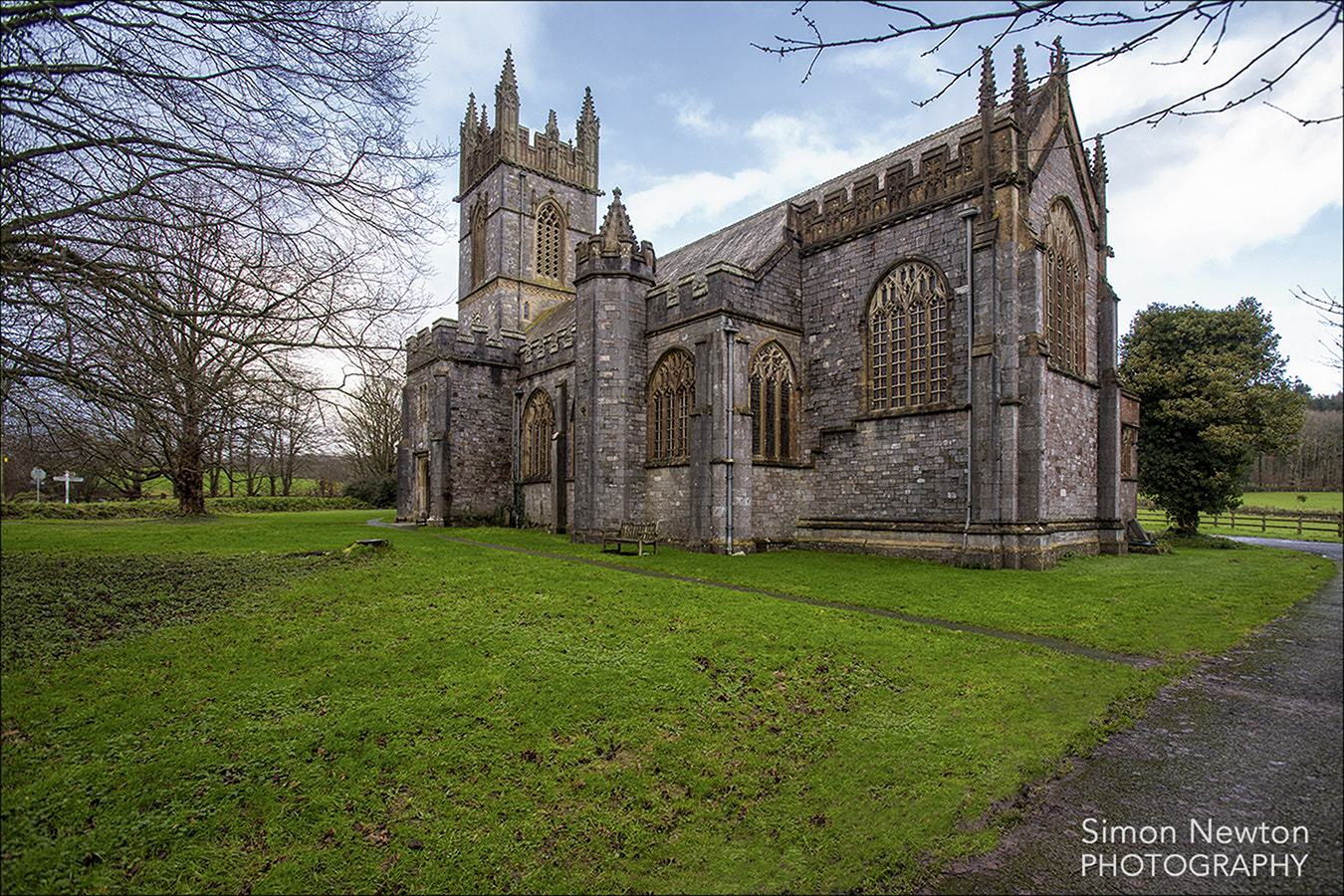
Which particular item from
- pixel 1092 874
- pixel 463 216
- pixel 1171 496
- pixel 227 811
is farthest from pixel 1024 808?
pixel 463 216

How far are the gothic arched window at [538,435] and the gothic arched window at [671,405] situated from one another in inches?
267

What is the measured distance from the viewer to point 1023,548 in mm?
14461

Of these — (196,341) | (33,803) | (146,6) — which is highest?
(146,6)

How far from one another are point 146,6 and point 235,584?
602 centimetres

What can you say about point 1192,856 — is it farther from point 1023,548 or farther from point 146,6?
point 1023,548

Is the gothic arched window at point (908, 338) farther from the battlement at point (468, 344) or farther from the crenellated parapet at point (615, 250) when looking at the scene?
the battlement at point (468, 344)

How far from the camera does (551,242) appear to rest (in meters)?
36.5

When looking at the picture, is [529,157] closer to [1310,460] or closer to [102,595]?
[102,595]

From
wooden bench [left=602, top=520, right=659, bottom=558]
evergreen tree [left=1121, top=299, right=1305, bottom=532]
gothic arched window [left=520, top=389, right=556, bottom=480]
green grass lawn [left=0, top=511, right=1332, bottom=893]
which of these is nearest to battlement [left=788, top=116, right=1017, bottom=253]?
wooden bench [left=602, top=520, right=659, bottom=558]

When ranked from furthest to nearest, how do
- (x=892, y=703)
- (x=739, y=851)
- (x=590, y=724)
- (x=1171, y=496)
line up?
(x=1171, y=496)
(x=892, y=703)
(x=590, y=724)
(x=739, y=851)

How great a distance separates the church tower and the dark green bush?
39.6ft

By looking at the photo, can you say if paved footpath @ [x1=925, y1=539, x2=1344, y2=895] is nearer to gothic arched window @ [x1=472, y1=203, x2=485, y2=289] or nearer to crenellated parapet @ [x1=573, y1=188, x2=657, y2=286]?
crenellated parapet @ [x1=573, y1=188, x2=657, y2=286]

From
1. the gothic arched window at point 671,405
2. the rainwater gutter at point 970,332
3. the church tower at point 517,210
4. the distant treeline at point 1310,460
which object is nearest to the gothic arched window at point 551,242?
the church tower at point 517,210

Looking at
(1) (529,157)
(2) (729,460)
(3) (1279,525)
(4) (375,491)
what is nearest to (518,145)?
(1) (529,157)
